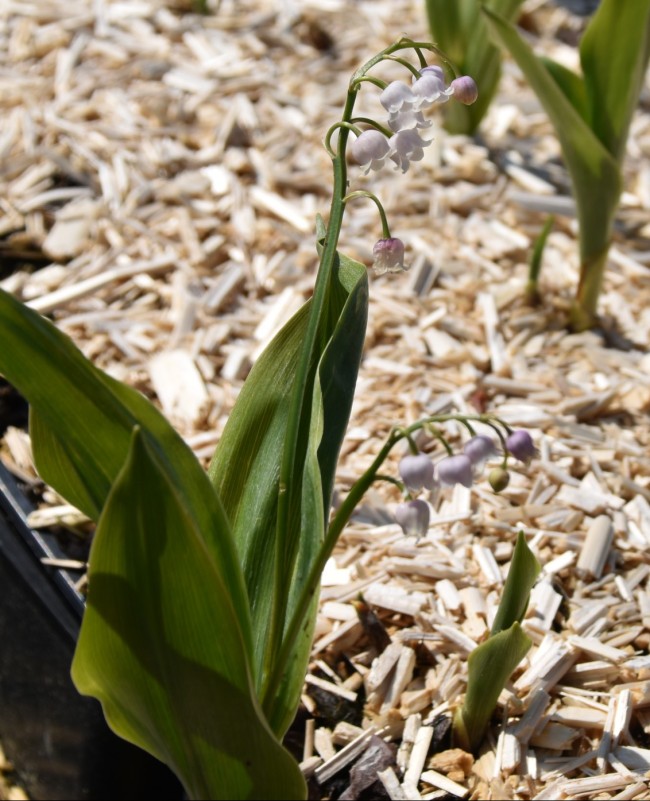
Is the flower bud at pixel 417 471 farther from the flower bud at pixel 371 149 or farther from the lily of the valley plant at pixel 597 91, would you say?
the lily of the valley plant at pixel 597 91

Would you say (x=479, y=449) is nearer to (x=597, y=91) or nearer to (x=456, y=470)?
(x=456, y=470)

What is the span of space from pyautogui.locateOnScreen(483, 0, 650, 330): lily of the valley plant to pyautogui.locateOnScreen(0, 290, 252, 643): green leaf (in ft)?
3.77

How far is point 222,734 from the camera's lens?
1048mm

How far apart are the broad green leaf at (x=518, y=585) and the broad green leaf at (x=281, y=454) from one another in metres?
0.22

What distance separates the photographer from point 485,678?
1237 millimetres

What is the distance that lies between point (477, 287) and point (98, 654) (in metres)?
1.41

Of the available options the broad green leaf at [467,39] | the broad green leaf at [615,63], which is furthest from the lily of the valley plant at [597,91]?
the broad green leaf at [467,39]

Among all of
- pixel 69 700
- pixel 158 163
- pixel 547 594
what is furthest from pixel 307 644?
pixel 158 163

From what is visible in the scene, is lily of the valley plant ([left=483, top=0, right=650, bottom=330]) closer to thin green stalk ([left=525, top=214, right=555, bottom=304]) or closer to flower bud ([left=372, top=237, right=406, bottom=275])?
thin green stalk ([left=525, top=214, right=555, bottom=304])

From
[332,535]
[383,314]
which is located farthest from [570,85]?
[332,535]

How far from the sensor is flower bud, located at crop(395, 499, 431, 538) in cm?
106

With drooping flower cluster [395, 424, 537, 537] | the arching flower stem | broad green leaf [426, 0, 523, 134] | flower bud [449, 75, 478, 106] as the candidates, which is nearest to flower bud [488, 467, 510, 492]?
drooping flower cluster [395, 424, 537, 537]

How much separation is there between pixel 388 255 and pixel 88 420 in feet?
1.13

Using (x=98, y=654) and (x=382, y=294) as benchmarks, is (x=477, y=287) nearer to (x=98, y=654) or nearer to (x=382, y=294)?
(x=382, y=294)
